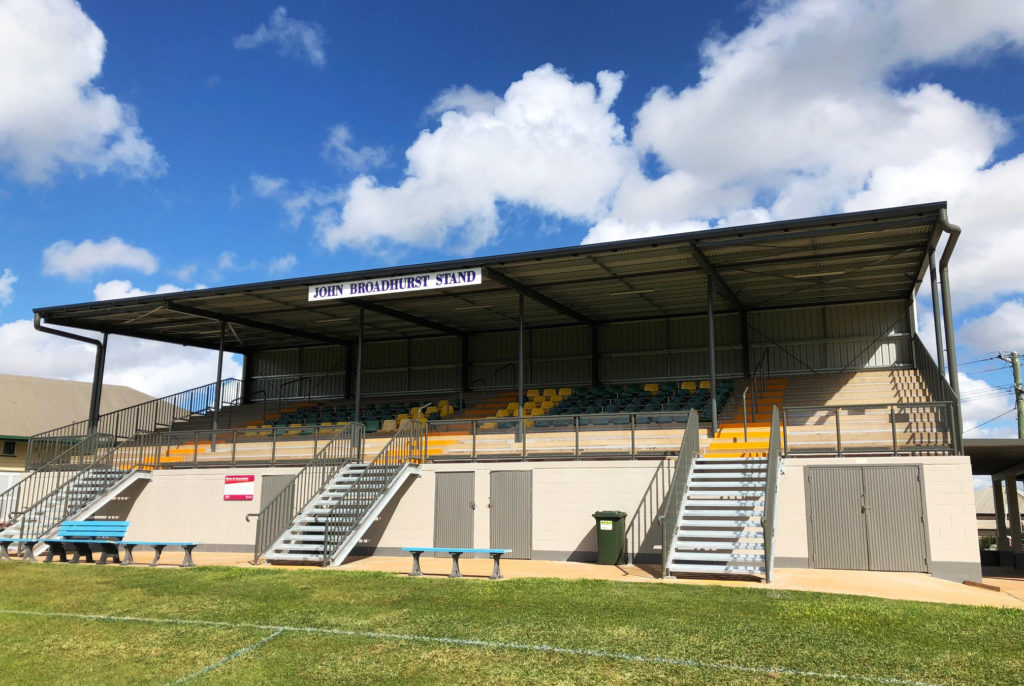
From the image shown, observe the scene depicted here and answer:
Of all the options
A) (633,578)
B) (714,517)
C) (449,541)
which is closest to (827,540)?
(714,517)

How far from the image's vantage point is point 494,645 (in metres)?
7.58

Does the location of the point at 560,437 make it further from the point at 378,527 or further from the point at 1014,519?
the point at 1014,519

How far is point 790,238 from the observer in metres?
15.8

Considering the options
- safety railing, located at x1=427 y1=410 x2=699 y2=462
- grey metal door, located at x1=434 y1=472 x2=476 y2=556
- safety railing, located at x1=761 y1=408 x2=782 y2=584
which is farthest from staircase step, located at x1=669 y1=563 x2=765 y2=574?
grey metal door, located at x1=434 y1=472 x2=476 y2=556

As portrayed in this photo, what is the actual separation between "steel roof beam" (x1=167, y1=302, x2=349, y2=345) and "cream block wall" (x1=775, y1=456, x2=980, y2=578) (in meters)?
16.9

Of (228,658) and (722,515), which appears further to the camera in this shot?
(722,515)

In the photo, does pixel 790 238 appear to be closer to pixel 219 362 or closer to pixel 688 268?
pixel 688 268

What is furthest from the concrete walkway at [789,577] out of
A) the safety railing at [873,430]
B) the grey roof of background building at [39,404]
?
the grey roof of background building at [39,404]

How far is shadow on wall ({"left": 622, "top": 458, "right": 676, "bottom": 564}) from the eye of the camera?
1509 cm

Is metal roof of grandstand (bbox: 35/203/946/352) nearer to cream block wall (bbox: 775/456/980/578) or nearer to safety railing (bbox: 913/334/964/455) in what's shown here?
safety railing (bbox: 913/334/964/455)

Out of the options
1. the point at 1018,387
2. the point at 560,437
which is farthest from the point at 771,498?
the point at 1018,387

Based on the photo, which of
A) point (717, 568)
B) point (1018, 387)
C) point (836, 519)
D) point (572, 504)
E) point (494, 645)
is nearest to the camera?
point (494, 645)

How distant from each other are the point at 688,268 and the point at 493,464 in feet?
22.0

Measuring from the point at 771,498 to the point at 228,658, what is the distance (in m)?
8.33
